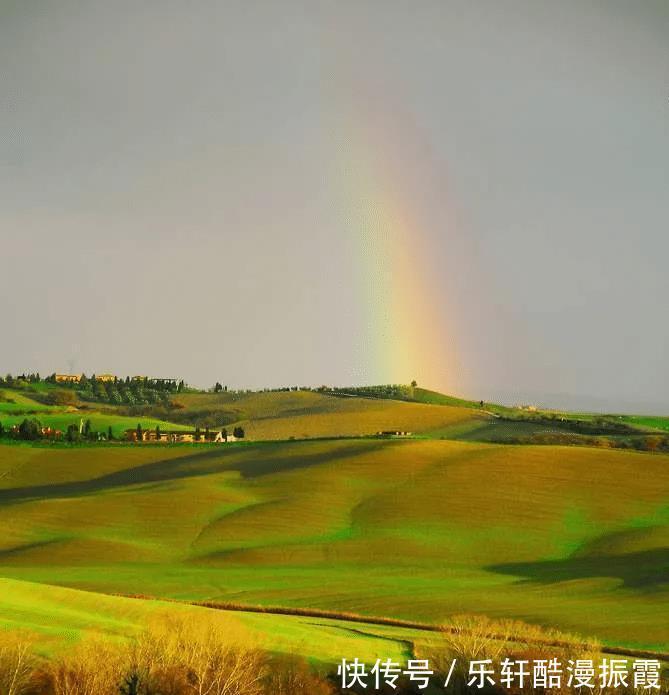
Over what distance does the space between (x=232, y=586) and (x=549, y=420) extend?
108140 mm

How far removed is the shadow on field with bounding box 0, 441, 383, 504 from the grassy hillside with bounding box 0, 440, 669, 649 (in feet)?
1.10

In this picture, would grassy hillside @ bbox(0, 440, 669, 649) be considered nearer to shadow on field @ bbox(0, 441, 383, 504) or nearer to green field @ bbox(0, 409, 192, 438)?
shadow on field @ bbox(0, 441, 383, 504)

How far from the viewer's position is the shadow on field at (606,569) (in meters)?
57.6

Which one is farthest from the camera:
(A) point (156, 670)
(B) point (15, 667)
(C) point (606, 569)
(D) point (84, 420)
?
(D) point (84, 420)

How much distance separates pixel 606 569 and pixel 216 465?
5012cm

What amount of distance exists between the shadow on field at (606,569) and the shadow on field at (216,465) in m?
35.5

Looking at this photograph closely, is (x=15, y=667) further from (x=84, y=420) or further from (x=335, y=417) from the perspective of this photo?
(x=335, y=417)

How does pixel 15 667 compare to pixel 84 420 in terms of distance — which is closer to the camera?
pixel 15 667

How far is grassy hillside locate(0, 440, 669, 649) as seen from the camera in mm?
52781

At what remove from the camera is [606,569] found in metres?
62.2

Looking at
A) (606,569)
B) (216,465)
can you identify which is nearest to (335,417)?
(216,465)

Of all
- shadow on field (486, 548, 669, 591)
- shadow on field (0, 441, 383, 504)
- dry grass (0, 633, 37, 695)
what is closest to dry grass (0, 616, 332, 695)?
dry grass (0, 633, 37, 695)

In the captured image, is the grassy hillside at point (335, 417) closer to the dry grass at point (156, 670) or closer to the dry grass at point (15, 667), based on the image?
the dry grass at point (156, 670)

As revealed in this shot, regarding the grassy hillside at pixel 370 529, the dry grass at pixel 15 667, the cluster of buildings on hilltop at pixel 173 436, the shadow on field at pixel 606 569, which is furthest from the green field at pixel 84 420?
the dry grass at pixel 15 667
